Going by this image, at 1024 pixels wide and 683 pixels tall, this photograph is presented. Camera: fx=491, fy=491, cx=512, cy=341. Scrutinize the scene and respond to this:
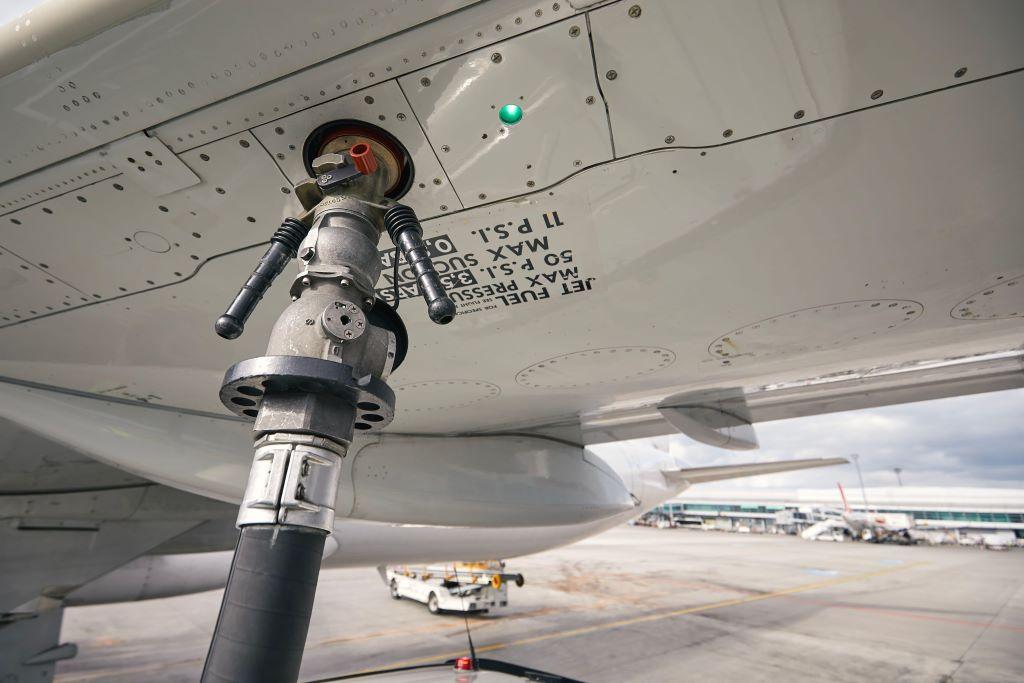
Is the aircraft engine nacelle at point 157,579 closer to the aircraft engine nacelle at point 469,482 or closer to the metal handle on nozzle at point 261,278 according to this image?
the aircraft engine nacelle at point 469,482

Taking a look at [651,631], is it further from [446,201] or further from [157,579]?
[446,201]

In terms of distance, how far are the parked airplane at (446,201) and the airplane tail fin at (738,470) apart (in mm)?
6088

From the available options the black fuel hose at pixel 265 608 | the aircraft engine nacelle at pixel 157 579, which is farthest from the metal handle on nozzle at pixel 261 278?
the aircraft engine nacelle at pixel 157 579

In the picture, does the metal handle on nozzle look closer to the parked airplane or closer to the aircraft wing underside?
the parked airplane

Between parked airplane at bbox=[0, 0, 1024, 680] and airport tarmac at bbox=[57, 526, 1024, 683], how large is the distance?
22.0ft

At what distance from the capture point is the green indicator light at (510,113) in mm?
1591

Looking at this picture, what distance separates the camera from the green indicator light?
159 cm

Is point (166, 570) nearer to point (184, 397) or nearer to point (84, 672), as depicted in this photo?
point (84, 672)

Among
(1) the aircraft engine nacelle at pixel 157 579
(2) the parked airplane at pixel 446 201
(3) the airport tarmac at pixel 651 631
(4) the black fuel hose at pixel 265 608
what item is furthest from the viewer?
(3) the airport tarmac at pixel 651 631

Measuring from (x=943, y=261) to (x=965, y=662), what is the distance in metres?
10.3

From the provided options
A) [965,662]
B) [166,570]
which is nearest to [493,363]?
[166,570]

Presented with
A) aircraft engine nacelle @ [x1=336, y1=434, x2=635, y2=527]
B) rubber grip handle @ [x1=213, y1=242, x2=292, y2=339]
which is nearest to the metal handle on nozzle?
rubber grip handle @ [x1=213, y1=242, x2=292, y2=339]

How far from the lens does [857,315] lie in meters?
2.87

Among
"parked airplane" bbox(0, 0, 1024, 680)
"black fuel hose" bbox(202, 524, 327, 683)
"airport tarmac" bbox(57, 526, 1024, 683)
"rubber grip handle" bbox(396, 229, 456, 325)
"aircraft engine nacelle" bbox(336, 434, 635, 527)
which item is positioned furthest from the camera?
"airport tarmac" bbox(57, 526, 1024, 683)
